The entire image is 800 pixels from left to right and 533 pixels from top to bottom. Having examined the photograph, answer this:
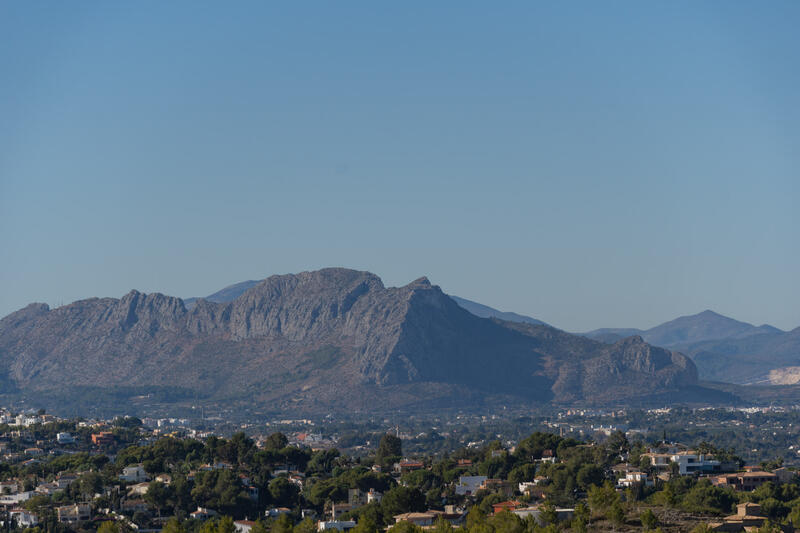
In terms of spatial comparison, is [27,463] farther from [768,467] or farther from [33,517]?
[768,467]

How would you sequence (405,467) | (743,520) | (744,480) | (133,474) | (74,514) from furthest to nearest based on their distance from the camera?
(405,467), (133,474), (744,480), (74,514), (743,520)

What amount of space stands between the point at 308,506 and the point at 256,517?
15.0ft

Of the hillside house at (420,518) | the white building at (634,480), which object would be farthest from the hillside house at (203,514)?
the white building at (634,480)

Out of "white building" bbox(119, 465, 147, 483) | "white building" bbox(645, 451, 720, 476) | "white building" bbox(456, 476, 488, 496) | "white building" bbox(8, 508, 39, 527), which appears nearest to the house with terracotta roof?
"white building" bbox(456, 476, 488, 496)

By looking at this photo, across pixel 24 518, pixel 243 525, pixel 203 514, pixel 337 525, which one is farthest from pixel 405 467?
pixel 24 518

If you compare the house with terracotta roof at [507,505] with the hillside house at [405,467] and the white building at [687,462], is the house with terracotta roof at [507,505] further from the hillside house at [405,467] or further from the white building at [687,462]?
the hillside house at [405,467]

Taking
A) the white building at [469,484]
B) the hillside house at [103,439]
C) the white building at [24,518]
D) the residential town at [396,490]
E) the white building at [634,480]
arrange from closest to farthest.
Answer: the residential town at [396,490] < the white building at [24,518] < the white building at [634,480] < the white building at [469,484] < the hillside house at [103,439]

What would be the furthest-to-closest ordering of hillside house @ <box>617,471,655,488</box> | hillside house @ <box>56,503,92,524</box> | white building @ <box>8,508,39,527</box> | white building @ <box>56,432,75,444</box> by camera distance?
1. white building @ <box>56,432,75,444</box>
2. hillside house @ <box>617,471,655,488</box>
3. hillside house @ <box>56,503,92,524</box>
4. white building @ <box>8,508,39,527</box>

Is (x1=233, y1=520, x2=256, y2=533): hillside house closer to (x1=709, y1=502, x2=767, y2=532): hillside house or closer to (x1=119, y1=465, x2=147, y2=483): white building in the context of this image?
(x1=119, y1=465, x2=147, y2=483): white building

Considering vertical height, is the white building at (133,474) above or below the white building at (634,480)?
above

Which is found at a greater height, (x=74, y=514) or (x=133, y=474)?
(x=133, y=474)

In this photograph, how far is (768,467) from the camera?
11475cm

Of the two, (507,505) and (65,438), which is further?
(65,438)

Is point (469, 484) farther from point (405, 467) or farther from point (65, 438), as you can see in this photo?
point (65, 438)
